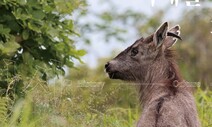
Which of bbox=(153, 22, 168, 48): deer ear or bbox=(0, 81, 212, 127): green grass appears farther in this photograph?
bbox=(153, 22, 168, 48): deer ear

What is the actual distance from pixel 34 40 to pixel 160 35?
7.01 feet

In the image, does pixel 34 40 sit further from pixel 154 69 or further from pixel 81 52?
pixel 154 69

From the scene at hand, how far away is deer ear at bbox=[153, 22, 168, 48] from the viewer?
392 inches

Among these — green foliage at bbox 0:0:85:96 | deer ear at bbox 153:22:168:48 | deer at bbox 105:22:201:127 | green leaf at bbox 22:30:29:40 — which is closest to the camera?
deer at bbox 105:22:201:127

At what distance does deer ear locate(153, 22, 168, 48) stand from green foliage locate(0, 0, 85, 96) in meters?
1.73

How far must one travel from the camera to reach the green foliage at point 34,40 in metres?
10.9

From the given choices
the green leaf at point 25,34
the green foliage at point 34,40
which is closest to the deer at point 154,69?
the green foliage at point 34,40

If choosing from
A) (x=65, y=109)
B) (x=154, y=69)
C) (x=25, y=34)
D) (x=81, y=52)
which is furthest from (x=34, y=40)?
(x=154, y=69)

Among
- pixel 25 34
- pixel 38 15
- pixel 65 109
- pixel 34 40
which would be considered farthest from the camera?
pixel 34 40

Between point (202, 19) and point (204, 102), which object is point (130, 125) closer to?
point (204, 102)

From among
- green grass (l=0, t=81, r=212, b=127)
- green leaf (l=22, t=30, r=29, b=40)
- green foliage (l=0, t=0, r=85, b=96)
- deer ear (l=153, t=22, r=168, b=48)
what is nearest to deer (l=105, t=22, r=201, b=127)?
deer ear (l=153, t=22, r=168, b=48)

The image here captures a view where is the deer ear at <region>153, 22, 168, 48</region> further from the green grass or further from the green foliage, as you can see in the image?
the green foliage

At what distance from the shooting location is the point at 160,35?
10.0 meters

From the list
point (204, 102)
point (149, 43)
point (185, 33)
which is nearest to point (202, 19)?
point (185, 33)
